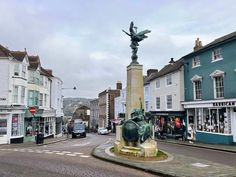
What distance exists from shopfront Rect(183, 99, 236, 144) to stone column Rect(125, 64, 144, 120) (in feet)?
31.5

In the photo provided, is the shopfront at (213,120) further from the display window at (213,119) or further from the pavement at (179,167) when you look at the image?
the pavement at (179,167)

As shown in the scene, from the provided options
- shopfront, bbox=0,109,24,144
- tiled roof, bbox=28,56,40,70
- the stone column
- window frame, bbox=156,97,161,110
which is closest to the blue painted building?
window frame, bbox=156,97,161,110

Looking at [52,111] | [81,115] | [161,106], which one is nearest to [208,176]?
[161,106]

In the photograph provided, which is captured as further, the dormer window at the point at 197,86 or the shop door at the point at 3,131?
the shop door at the point at 3,131

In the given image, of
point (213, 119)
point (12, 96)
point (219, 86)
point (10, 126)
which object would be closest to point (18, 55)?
point (12, 96)

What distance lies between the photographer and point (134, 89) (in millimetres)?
16734

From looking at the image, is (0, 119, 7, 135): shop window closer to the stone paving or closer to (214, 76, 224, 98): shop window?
the stone paving

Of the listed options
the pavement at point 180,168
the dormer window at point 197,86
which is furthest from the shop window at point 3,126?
the dormer window at point 197,86

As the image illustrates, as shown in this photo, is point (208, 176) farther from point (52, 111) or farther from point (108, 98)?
point (108, 98)

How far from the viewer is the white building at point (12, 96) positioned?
28859mm

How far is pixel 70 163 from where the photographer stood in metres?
13.5

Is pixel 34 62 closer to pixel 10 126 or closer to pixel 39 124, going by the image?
pixel 39 124

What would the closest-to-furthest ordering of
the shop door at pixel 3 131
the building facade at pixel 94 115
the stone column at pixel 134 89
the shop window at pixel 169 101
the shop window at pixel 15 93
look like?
the stone column at pixel 134 89, the shop door at pixel 3 131, the shop window at pixel 15 93, the shop window at pixel 169 101, the building facade at pixel 94 115

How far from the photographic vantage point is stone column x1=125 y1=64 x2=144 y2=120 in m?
16.7
